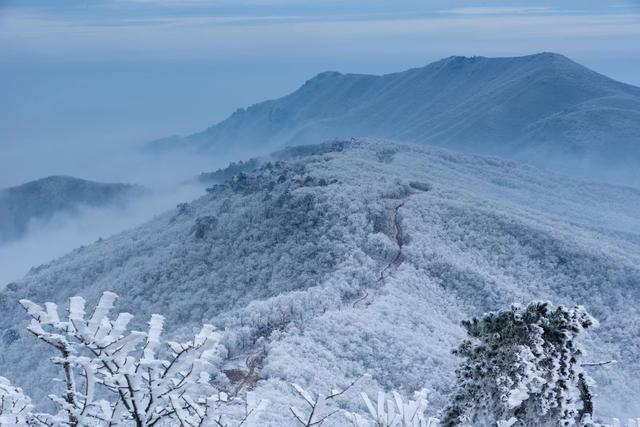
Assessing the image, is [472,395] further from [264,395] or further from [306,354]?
[306,354]

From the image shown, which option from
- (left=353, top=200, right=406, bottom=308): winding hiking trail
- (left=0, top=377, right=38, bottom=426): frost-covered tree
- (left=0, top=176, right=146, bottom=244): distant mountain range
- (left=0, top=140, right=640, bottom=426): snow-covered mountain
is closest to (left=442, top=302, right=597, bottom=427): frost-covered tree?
(left=0, top=377, right=38, bottom=426): frost-covered tree

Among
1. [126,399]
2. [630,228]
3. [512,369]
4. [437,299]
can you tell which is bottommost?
[630,228]

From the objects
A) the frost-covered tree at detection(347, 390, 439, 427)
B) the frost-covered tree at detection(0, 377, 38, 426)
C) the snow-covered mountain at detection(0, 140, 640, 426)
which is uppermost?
the frost-covered tree at detection(0, 377, 38, 426)

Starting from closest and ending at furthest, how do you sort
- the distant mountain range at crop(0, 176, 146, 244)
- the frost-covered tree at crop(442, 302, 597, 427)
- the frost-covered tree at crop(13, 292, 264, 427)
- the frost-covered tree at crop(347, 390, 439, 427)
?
1. the frost-covered tree at crop(13, 292, 264, 427)
2. the frost-covered tree at crop(347, 390, 439, 427)
3. the frost-covered tree at crop(442, 302, 597, 427)
4. the distant mountain range at crop(0, 176, 146, 244)

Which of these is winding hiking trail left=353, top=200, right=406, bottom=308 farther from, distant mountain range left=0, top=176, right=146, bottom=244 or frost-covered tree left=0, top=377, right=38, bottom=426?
distant mountain range left=0, top=176, right=146, bottom=244

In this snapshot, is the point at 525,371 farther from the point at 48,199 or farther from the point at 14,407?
the point at 48,199

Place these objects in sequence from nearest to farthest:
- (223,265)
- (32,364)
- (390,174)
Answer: (32,364)
(223,265)
(390,174)

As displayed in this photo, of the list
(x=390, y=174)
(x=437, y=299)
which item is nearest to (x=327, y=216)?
(x=437, y=299)
